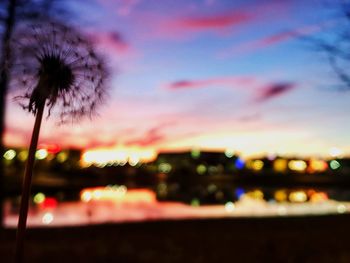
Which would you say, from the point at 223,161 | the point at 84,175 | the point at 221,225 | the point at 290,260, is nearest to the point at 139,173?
the point at 84,175

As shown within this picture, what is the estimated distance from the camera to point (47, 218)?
2430 centimetres

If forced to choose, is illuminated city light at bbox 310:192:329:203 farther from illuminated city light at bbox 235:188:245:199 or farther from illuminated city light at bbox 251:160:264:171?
illuminated city light at bbox 251:160:264:171

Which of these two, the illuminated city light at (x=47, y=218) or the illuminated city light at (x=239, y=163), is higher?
the illuminated city light at (x=239, y=163)

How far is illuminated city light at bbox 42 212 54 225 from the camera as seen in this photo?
A: 73.6 feet

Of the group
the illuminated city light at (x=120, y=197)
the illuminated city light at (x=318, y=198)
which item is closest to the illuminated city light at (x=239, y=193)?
the illuminated city light at (x=318, y=198)

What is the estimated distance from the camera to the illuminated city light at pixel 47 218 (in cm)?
2244

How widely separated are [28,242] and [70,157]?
426 ft

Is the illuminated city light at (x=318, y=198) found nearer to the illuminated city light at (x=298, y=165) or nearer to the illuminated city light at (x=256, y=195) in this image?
the illuminated city light at (x=256, y=195)

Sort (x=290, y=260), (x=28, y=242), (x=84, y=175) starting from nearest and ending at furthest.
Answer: (x=290, y=260) → (x=28, y=242) → (x=84, y=175)

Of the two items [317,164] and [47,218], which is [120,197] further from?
[317,164]

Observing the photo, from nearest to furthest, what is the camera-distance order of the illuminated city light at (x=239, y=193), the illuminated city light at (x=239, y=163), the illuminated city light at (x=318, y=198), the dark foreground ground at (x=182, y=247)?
the dark foreground ground at (x=182, y=247) → the illuminated city light at (x=318, y=198) → the illuminated city light at (x=239, y=193) → the illuminated city light at (x=239, y=163)

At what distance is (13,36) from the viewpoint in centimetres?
403

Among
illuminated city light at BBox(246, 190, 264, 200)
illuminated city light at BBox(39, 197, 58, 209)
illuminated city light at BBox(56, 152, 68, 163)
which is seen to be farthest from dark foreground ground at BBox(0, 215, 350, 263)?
illuminated city light at BBox(56, 152, 68, 163)

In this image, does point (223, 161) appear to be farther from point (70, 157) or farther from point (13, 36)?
point (13, 36)
